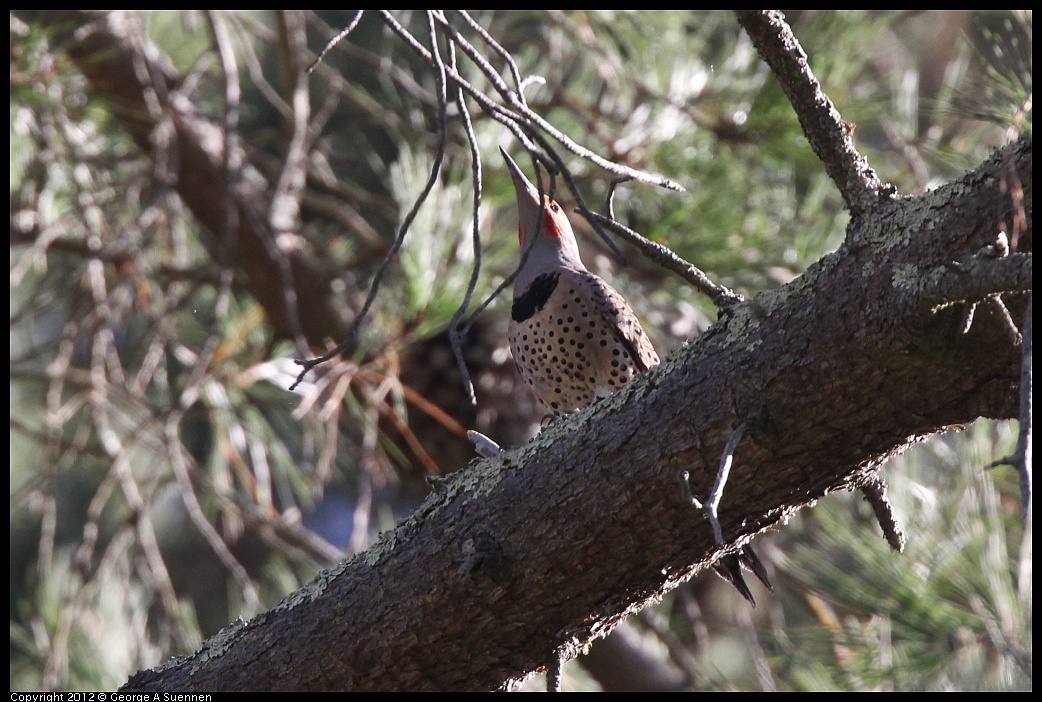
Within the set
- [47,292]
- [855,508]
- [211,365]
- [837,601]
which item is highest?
[47,292]

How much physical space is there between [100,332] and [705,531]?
2.17m

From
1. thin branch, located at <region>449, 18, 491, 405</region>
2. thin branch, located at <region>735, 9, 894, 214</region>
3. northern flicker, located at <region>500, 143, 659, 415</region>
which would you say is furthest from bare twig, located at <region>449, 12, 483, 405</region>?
northern flicker, located at <region>500, 143, 659, 415</region>

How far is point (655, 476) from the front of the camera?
1617mm

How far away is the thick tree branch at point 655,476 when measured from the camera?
1462 millimetres

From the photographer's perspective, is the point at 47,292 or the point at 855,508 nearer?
the point at 855,508

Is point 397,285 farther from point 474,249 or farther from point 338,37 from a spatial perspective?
point 474,249

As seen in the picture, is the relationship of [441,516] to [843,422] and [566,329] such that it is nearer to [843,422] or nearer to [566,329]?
[843,422]

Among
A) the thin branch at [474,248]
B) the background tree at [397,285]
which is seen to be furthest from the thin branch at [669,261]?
the background tree at [397,285]

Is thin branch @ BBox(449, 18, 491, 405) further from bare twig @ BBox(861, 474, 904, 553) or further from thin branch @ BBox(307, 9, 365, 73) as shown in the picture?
bare twig @ BBox(861, 474, 904, 553)

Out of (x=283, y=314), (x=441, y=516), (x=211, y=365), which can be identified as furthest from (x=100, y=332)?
(x=441, y=516)

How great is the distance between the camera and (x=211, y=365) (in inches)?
145

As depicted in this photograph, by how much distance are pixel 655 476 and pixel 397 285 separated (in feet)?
6.93

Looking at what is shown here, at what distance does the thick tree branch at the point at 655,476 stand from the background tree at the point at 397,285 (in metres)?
1.14

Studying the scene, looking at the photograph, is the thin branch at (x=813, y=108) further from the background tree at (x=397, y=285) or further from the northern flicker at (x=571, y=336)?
the background tree at (x=397, y=285)
